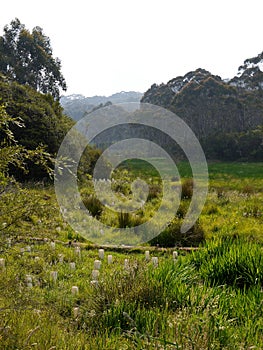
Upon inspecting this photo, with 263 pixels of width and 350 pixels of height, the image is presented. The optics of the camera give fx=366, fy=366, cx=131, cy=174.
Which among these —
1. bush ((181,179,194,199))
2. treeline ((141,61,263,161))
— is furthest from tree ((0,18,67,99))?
bush ((181,179,194,199))

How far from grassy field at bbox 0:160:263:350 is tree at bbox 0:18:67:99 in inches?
1274

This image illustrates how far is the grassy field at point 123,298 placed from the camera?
109 inches

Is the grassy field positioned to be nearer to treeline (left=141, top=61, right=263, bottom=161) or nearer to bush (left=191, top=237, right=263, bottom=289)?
bush (left=191, top=237, right=263, bottom=289)

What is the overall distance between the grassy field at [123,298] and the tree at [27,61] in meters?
32.4

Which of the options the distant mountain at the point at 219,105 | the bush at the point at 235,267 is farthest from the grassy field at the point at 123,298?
the distant mountain at the point at 219,105

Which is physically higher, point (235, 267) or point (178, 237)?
point (235, 267)

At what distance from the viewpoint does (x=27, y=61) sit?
35812mm

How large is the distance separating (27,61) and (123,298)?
1413 inches

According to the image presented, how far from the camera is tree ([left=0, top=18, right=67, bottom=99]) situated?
3522 cm

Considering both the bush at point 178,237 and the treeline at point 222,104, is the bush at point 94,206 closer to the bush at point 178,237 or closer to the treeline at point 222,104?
the bush at point 178,237

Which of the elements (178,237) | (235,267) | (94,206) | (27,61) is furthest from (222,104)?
(235,267)

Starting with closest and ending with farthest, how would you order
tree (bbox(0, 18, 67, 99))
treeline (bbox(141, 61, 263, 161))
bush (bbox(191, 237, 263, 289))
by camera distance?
bush (bbox(191, 237, 263, 289)) < tree (bbox(0, 18, 67, 99)) < treeline (bbox(141, 61, 263, 161))

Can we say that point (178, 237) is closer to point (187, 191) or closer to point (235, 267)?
point (235, 267)

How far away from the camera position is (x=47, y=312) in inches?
139
